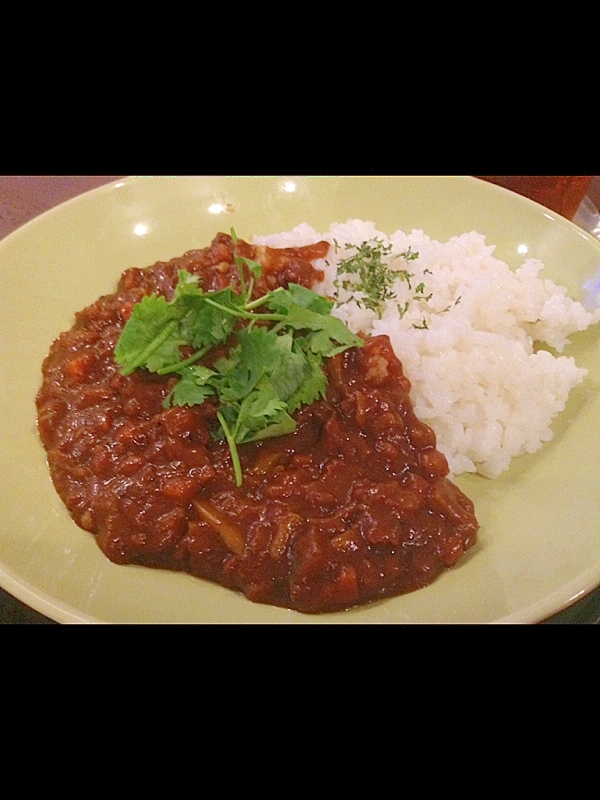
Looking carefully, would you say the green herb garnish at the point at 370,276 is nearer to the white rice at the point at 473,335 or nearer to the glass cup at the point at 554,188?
the white rice at the point at 473,335

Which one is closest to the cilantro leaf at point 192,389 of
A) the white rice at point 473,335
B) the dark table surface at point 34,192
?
the white rice at point 473,335

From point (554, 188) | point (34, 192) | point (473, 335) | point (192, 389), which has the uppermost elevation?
point (554, 188)

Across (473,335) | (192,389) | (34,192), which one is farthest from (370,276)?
(34,192)

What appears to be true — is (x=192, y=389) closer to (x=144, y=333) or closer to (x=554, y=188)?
(x=144, y=333)

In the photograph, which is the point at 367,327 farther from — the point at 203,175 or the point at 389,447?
the point at 203,175

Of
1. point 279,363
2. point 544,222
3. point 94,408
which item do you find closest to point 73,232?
point 94,408

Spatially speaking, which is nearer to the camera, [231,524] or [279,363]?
[231,524]

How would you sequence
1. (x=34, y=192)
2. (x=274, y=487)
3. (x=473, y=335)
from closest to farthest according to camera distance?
1. (x=274, y=487)
2. (x=473, y=335)
3. (x=34, y=192)
